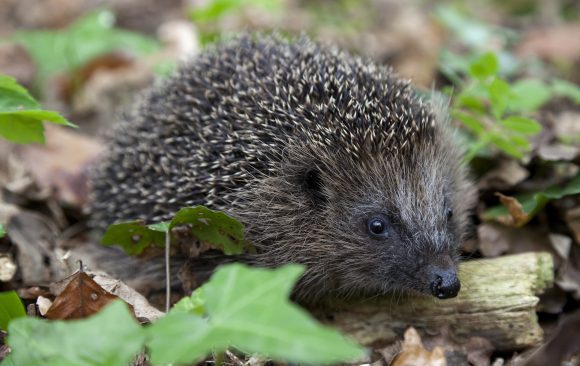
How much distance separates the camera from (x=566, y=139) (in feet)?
20.8

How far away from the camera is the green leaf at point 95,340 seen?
2.92m

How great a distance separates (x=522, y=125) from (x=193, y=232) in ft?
8.94

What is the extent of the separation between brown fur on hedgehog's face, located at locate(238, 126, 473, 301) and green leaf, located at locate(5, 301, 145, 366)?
6.73 feet

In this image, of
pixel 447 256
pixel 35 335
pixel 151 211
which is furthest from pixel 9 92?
pixel 447 256

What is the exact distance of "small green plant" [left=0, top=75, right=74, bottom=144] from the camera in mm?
4168

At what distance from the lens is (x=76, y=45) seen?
31.3 feet

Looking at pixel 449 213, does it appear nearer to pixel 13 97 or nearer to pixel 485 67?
pixel 485 67

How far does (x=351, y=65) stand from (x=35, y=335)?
3.18 metres

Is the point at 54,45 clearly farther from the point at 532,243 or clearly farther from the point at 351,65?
the point at 532,243

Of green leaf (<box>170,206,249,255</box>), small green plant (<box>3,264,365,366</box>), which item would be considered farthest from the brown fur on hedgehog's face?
small green plant (<box>3,264,365,366</box>)

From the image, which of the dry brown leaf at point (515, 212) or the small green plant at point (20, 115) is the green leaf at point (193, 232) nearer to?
the small green plant at point (20, 115)

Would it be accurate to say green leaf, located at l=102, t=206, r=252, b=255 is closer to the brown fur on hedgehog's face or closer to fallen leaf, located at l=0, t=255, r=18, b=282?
the brown fur on hedgehog's face

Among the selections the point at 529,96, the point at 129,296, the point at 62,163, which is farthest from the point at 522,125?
the point at 62,163

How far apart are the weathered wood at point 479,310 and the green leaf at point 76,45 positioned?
20.1 feet
